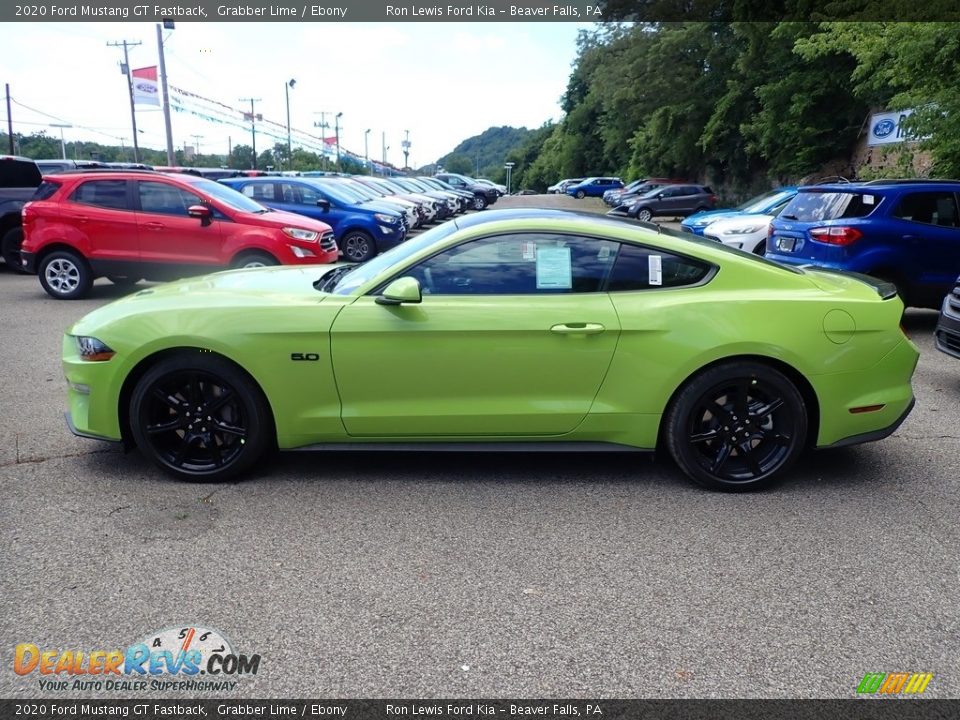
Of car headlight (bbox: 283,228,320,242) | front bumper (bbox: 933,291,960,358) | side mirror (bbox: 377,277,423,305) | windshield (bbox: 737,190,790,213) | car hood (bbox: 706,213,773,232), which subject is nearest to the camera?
side mirror (bbox: 377,277,423,305)

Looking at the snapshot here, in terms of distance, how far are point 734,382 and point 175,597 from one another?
2.83m

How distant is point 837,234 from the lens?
336 inches

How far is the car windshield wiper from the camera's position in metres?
4.58

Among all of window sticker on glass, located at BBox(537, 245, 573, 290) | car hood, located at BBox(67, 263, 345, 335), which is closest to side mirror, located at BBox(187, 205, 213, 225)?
car hood, located at BBox(67, 263, 345, 335)

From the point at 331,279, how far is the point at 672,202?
1085 inches

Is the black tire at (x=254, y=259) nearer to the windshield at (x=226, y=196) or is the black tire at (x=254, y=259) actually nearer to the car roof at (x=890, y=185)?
the windshield at (x=226, y=196)

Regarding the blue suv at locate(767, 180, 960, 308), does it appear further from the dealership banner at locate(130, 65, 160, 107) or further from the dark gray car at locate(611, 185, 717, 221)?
the dealership banner at locate(130, 65, 160, 107)

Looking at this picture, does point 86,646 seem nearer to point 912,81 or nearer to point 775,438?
point 775,438

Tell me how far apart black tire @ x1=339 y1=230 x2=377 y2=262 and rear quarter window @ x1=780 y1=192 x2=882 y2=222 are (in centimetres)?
815

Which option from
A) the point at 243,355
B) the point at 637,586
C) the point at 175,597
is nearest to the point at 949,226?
the point at 637,586

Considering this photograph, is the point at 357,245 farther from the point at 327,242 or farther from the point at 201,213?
the point at 201,213

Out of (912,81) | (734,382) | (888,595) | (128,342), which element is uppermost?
(912,81)

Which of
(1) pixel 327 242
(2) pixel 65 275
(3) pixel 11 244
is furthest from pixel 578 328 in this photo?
(3) pixel 11 244

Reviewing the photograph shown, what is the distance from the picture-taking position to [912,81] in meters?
14.1
